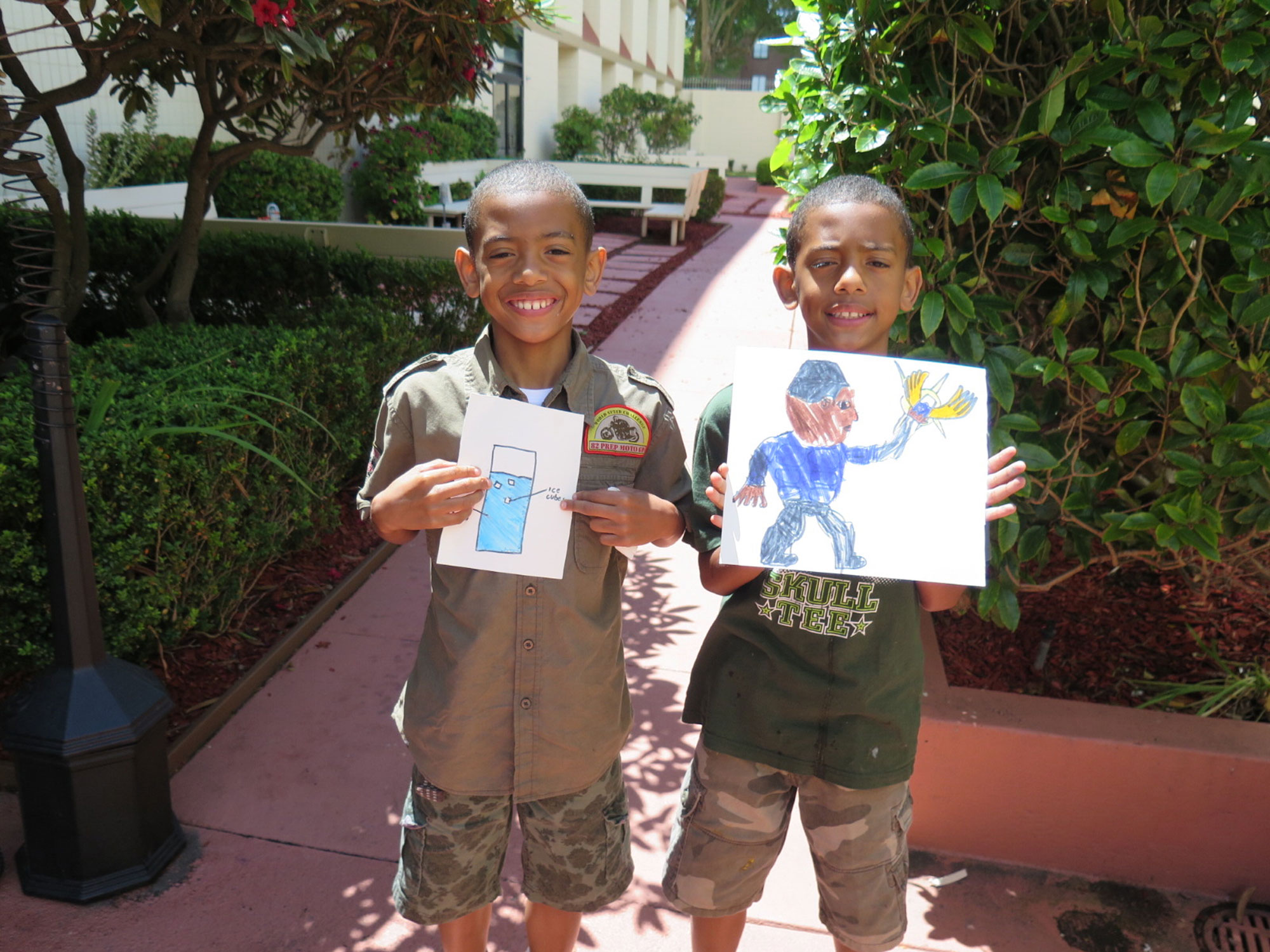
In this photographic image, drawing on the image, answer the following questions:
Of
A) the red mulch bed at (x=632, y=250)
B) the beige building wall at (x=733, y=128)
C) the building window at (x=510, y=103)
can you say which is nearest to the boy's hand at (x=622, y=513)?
the red mulch bed at (x=632, y=250)

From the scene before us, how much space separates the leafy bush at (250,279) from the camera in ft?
18.9

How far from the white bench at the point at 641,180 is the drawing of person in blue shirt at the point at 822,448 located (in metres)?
13.1

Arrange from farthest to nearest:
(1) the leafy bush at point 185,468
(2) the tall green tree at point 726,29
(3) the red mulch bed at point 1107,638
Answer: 1. (2) the tall green tree at point 726,29
2. (3) the red mulch bed at point 1107,638
3. (1) the leafy bush at point 185,468

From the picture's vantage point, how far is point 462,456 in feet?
5.59

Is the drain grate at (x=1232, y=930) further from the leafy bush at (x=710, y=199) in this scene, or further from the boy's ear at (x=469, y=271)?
the leafy bush at (x=710, y=199)

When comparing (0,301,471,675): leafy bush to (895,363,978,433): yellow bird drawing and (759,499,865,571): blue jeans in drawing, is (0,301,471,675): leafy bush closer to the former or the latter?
(759,499,865,571): blue jeans in drawing

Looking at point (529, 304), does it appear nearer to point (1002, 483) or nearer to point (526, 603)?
point (526, 603)

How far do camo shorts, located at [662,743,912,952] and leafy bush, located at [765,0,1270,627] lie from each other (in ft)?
3.02

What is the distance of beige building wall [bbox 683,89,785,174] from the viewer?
37688mm

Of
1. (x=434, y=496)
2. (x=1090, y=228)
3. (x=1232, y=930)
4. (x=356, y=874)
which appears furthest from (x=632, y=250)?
(x=434, y=496)

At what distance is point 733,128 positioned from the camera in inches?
1531

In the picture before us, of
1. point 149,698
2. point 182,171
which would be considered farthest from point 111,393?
point 182,171

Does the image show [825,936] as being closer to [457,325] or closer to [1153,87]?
[1153,87]

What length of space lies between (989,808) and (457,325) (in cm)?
425
